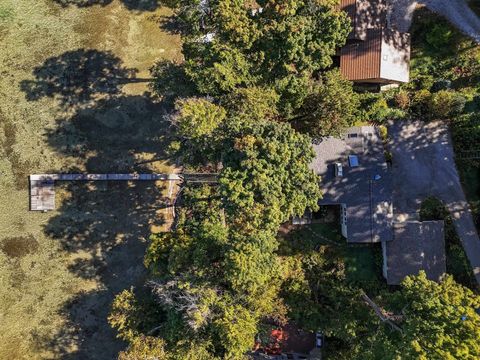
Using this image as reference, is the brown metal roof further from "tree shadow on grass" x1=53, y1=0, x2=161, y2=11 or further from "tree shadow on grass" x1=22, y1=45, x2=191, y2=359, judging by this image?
"tree shadow on grass" x1=53, y1=0, x2=161, y2=11

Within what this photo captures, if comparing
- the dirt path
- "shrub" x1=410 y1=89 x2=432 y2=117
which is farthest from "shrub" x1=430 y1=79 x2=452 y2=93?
the dirt path

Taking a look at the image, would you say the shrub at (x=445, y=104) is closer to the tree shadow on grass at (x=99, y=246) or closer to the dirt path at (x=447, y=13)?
the dirt path at (x=447, y=13)

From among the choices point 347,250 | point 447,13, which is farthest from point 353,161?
point 447,13

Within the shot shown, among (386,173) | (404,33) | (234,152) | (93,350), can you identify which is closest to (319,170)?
(386,173)

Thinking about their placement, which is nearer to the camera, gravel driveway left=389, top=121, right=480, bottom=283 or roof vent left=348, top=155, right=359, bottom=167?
roof vent left=348, top=155, right=359, bottom=167

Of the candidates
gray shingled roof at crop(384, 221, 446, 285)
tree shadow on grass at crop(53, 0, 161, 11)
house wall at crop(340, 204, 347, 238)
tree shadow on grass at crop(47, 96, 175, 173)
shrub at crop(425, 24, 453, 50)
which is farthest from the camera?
tree shadow on grass at crop(53, 0, 161, 11)

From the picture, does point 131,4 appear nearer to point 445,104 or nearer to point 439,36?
point 439,36
